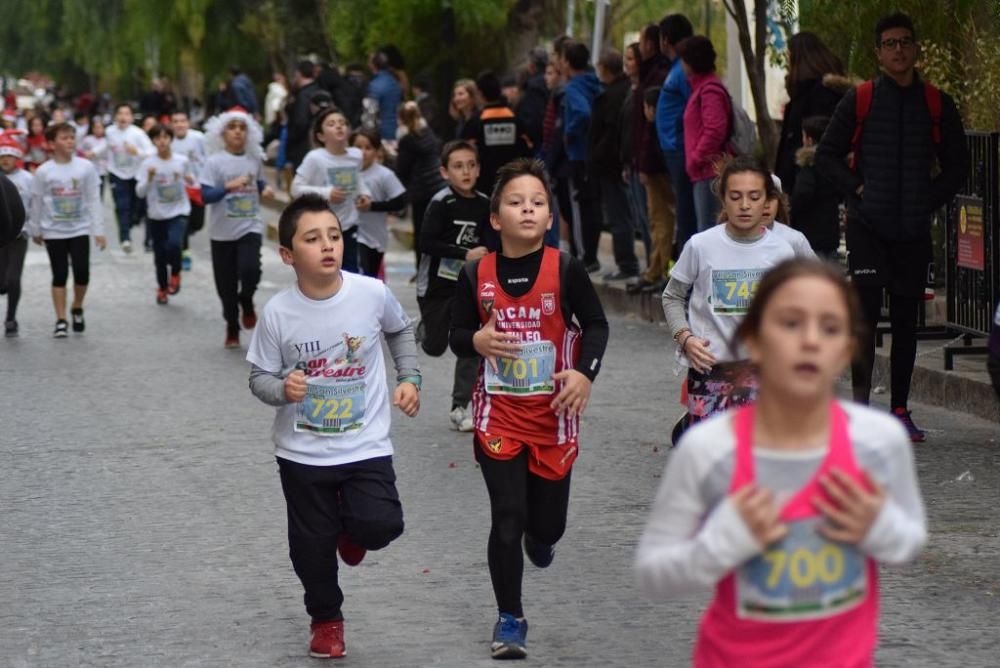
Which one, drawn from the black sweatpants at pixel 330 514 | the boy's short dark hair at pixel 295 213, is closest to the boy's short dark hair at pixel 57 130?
the boy's short dark hair at pixel 295 213

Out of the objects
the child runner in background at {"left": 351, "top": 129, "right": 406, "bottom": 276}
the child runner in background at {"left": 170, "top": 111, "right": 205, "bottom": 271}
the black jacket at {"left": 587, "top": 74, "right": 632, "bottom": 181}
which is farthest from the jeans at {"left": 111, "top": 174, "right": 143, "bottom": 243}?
the child runner in background at {"left": 351, "top": 129, "right": 406, "bottom": 276}

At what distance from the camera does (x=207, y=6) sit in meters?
44.7

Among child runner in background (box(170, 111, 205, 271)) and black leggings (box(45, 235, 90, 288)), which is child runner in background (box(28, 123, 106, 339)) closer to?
black leggings (box(45, 235, 90, 288))

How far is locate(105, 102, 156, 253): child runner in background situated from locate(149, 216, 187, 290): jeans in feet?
21.8

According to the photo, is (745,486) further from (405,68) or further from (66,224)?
(405,68)

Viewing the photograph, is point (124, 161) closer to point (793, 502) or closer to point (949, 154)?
point (949, 154)

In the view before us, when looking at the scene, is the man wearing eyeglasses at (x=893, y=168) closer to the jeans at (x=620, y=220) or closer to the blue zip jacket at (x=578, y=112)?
the jeans at (x=620, y=220)

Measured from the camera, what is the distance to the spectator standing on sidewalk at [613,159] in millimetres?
16516

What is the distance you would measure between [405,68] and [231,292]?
14388 millimetres

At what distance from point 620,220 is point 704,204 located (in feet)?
8.70

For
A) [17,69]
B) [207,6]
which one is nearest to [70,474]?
[207,6]

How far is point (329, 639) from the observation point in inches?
246

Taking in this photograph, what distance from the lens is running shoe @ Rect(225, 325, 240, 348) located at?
1490 cm

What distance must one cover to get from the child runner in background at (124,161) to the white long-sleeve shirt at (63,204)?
8.78 meters
